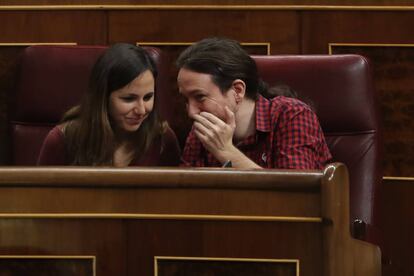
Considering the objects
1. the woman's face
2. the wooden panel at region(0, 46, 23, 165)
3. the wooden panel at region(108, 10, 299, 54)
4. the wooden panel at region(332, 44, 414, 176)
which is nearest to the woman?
the woman's face

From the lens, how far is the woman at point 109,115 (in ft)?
3.80

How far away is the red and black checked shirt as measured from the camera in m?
1.11

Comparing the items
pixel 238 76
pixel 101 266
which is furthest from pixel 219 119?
pixel 101 266

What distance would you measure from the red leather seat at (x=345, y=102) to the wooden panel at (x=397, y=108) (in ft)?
1.04

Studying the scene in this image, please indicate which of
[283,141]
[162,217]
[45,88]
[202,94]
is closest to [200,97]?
[202,94]

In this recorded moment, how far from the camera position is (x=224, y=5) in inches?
59.4

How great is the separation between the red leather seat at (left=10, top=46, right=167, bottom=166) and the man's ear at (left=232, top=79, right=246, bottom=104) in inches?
5.5

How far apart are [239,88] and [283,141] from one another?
9 cm

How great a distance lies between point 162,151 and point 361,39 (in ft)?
1.55

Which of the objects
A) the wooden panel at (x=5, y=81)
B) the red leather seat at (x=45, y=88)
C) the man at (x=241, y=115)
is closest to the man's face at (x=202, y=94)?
the man at (x=241, y=115)

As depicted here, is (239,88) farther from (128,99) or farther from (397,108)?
(397,108)

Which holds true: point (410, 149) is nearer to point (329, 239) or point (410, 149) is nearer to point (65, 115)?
point (65, 115)

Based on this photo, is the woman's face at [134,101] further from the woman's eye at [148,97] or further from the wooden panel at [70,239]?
the wooden panel at [70,239]

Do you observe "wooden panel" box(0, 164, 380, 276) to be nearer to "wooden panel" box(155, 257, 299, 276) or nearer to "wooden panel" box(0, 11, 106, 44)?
"wooden panel" box(155, 257, 299, 276)
